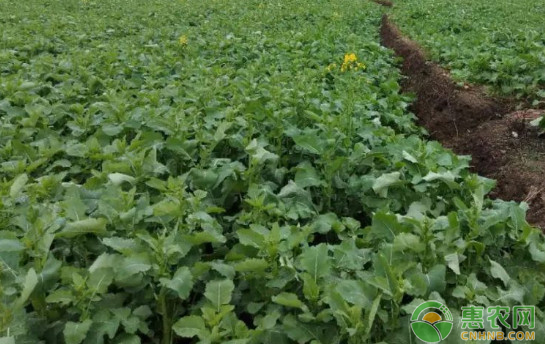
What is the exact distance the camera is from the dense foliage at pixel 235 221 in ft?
6.10

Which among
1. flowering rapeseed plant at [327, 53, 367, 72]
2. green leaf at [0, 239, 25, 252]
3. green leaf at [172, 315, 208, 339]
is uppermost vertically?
green leaf at [0, 239, 25, 252]

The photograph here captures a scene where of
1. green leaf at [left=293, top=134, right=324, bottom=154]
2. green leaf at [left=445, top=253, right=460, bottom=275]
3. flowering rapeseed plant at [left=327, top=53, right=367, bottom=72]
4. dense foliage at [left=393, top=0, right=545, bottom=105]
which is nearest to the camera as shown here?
green leaf at [left=445, top=253, right=460, bottom=275]

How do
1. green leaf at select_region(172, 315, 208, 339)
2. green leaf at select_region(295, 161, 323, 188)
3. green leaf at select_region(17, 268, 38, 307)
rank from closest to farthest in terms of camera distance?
green leaf at select_region(17, 268, 38, 307)
green leaf at select_region(172, 315, 208, 339)
green leaf at select_region(295, 161, 323, 188)

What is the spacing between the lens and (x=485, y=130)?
16.3 ft

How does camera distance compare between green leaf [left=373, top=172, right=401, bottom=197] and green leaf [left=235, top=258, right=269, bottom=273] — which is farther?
green leaf [left=373, top=172, right=401, bottom=197]

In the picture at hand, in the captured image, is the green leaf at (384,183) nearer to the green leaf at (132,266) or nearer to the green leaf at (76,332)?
the green leaf at (132,266)

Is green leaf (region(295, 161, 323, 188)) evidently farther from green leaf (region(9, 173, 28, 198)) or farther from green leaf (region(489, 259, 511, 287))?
green leaf (region(9, 173, 28, 198))

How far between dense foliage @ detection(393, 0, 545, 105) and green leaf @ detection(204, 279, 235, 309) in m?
4.69

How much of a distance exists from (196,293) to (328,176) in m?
1.22

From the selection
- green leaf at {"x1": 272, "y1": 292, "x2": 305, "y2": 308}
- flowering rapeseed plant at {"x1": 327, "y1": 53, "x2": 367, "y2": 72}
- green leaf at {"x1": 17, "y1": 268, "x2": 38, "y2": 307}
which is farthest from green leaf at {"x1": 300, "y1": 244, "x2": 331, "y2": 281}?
flowering rapeseed plant at {"x1": 327, "y1": 53, "x2": 367, "y2": 72}

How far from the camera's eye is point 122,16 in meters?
11.3

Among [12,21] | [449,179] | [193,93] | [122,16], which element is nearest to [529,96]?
[449,179]

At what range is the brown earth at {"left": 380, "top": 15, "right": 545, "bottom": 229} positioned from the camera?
381 centimetres

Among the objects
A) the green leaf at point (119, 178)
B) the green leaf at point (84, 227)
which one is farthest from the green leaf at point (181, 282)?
the green leaf at point (119, 178)
